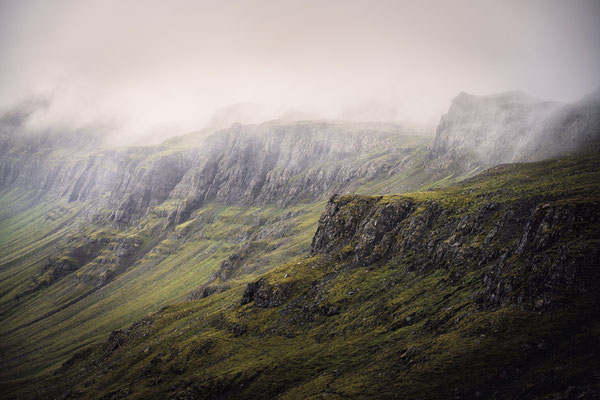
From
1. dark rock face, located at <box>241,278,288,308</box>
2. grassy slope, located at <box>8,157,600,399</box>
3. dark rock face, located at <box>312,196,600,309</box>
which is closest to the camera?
grassy slope, located at <box>8,157,600,399</box>

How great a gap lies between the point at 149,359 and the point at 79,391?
25.4 metres

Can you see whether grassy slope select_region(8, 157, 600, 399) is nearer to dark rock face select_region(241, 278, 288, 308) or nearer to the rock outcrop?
the rock outcrop

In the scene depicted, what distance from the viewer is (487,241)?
7331cm

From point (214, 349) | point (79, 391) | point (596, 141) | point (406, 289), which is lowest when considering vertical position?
point (79, 391)

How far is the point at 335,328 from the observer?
79938 millimetres

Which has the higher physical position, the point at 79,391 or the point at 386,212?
the point at 386,212

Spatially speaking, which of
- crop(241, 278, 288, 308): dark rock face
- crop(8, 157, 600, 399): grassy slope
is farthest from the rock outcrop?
crop(241, 278, 288, 308): dark rock face

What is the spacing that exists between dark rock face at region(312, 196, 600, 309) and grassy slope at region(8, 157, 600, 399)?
2.13m

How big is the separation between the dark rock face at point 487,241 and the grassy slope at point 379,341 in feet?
6.98

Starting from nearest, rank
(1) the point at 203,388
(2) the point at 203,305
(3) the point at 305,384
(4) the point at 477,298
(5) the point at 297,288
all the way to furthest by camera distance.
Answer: (4) the point at 477,298, (3) the point at 305,384, (1) the point at 203,388, (5) the point at 297,288, (2) the point at 203,305

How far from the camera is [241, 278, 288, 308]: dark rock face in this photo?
105 meters

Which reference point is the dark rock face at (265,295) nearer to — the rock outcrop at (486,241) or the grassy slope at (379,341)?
the grassy slope at (379,341)

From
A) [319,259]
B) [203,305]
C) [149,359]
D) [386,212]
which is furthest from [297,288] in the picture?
[203,305]

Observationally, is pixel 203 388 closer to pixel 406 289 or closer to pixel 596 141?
pixel 406 289
